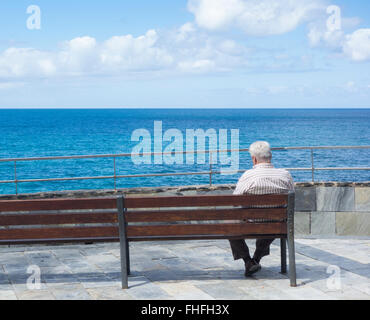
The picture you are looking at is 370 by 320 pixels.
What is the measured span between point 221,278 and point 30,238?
190 cm

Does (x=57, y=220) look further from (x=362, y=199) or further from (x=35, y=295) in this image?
(x=362, y=199)

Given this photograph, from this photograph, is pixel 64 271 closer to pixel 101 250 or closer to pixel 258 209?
pixel 101 250

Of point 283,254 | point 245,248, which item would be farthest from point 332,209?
point 245,248

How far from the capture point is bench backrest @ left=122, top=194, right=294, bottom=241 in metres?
5.43

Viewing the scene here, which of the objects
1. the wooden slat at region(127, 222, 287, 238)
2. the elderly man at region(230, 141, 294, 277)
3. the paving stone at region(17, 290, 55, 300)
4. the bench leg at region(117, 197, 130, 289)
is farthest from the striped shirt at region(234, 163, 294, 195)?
the paving stone at region(17, 290, 55, 300)

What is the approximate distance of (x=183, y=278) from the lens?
582 cm

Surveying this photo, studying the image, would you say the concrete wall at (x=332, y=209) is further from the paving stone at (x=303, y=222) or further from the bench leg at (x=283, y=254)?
the bench leg at (x=283, y=254)

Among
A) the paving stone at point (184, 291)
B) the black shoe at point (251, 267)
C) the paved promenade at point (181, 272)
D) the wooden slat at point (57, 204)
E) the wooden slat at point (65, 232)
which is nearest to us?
the paving stone at point (184, 291)

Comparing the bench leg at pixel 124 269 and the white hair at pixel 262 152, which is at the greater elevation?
the white hair at pixel 262 152

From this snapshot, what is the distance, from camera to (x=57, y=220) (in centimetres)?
546

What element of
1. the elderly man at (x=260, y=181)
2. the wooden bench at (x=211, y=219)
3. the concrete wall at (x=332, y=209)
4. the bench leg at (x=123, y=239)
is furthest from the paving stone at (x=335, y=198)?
the bench leg at (x=123, y=239)

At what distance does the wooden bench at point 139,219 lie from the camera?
5.42m

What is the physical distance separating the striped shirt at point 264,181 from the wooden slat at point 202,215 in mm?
249
